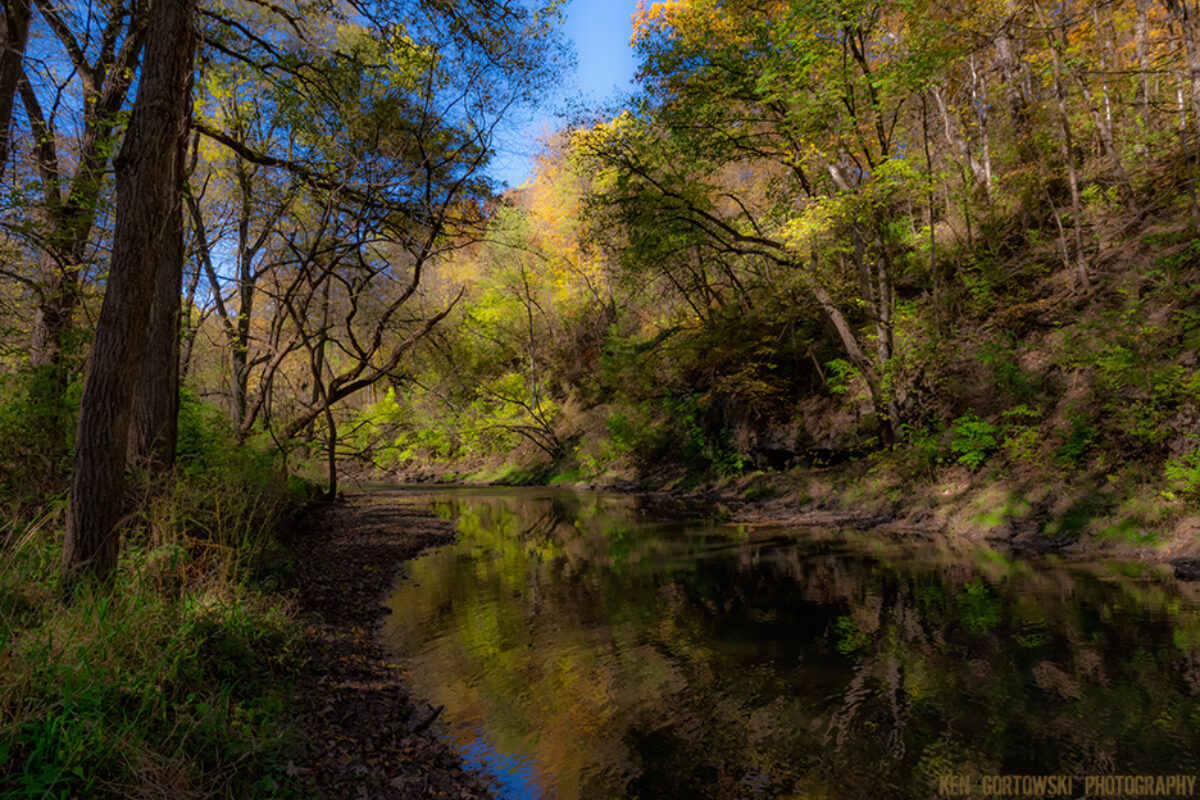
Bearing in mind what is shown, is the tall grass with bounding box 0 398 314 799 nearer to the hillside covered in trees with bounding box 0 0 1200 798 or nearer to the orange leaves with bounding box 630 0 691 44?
the hillside covered in trees with bounding box 0 0 1200 798

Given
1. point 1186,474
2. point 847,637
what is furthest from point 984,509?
point 847,637

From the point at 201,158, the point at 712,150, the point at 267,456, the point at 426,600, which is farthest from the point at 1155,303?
the point at 201,158

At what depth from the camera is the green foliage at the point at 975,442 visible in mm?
12258

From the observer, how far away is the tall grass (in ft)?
9.28

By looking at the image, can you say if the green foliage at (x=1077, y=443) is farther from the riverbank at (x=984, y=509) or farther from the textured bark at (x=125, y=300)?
the textured bark at (x=125, y=300)

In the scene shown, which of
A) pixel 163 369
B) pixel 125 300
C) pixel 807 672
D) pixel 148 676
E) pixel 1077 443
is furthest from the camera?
pixel 1077 443

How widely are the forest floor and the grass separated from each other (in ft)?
0.90

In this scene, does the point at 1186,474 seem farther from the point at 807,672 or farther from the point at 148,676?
the point at 148,676

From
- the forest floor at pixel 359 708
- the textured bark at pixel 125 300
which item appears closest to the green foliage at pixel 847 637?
the forest floor at pixel 359 708

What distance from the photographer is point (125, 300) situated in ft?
16.8

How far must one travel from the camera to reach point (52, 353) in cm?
816

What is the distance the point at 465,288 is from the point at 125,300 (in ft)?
31.8

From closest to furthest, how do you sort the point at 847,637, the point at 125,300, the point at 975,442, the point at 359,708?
the point at 359,708
the point at 125,300
the point at 847,637
the point at 975,442

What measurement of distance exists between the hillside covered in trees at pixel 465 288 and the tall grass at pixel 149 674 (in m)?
0.03
